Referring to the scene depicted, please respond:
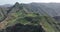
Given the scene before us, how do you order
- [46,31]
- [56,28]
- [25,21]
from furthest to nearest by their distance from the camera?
[56,28]
[25,21]
[46,31]

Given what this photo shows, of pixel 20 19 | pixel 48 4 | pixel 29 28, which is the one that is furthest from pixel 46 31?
pixel 48 4

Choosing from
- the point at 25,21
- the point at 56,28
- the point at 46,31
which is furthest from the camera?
the point at 56,28

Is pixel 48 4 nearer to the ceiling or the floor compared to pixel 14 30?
nearer to the floor

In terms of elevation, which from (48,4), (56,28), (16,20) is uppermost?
(16,20)

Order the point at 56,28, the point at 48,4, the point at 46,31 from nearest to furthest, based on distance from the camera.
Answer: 1. the point at 46,31
2. the point at 56,28
3. the point at 48,4

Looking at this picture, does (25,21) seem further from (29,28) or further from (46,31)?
(46,31)

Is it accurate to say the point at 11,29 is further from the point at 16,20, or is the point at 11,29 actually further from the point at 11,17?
the point at 11,17

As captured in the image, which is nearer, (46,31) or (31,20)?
(46,31)

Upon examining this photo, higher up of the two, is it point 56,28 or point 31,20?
point 31,20

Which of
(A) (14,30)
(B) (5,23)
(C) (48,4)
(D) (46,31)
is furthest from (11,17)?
(C) (48,4)
